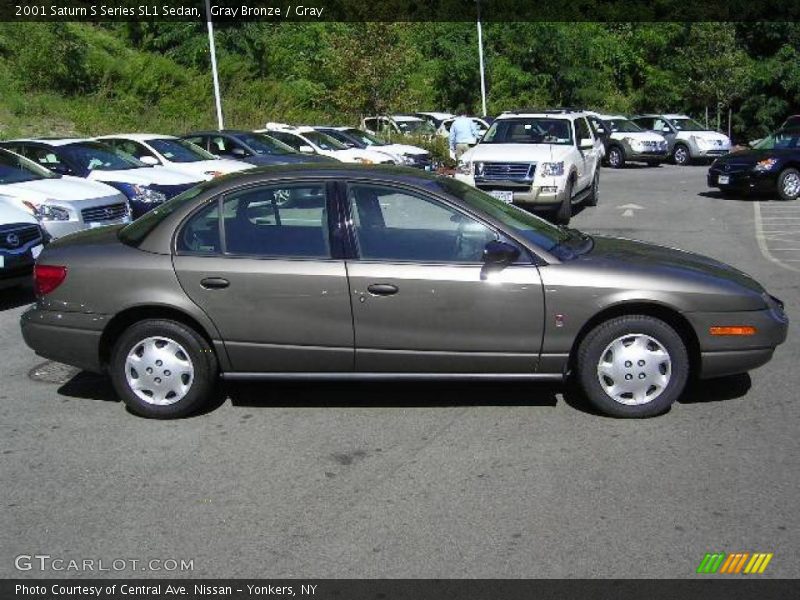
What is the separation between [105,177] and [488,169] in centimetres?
594

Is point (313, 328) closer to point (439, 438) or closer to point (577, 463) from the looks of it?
point (439, 438)

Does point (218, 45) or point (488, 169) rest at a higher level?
point (218, 45)

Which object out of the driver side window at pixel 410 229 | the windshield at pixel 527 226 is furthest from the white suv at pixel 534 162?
the driver side window at pixel 410 229

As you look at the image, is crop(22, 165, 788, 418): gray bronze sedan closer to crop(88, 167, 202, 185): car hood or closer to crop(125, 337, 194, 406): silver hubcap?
crop(125, 337, 194, 406): silver hubcap

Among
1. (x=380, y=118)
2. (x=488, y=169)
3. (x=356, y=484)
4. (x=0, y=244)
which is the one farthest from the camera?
(x=380, y=118)

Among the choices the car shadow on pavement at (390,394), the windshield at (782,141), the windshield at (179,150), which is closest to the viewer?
the car shadow on pavement at (390,394)

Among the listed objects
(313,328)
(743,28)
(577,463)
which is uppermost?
(743,28)

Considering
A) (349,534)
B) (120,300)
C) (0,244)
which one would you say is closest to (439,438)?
(349,534)

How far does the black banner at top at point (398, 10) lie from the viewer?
3052 centimetres

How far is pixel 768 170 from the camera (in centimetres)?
1823

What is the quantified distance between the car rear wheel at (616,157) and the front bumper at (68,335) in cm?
2538

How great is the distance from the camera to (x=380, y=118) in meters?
28.4

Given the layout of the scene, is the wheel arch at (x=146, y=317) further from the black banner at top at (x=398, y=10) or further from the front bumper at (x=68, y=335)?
the black banner at top at (x=398, y=10)

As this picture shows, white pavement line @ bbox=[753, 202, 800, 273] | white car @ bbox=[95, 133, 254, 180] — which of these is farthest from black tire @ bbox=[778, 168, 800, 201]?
white car @ bbox=[95, 133, 254, 180]
